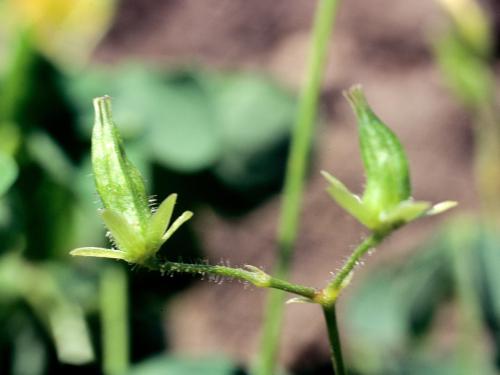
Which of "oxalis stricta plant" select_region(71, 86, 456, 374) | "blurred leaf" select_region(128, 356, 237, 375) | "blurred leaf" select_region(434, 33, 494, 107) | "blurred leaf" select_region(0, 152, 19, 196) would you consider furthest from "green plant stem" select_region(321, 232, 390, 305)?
"blurred leaf" select_region(434, 33, 494, 107)

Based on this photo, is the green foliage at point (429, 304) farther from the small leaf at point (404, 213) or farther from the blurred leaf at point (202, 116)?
the small leaf at point (404, 213)

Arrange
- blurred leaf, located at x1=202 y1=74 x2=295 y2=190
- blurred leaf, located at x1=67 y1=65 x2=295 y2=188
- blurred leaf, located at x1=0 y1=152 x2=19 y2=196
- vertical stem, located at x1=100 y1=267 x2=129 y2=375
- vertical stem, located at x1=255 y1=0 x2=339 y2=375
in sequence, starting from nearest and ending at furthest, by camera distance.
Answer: blurred leaf, located at x1=0 y1=152 x2=19 y2=196, vertical stem, located at x1=255 y1=0 x2=339 y2=375, vertical stem, located at x1=100 y1=267 x2=129 y2=375, blurred leaf, located at x1=67 y1=65 x2=295 y2=188, blurred leaf, located at x1=202 y1=74 x2=295 y2=190

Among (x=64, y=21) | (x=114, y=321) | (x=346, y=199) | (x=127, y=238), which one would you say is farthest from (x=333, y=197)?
(x=64, y=21)

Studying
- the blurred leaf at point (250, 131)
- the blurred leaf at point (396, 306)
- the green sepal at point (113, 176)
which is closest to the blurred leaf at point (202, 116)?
the blurred leaf at point (250, 131)

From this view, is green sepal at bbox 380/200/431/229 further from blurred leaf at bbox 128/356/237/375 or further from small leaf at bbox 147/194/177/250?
blurred leaf at bbox 128/356/237/375

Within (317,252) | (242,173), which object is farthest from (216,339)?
(242,173)

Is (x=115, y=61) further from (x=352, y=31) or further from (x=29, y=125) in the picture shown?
(x=29, y=125)
